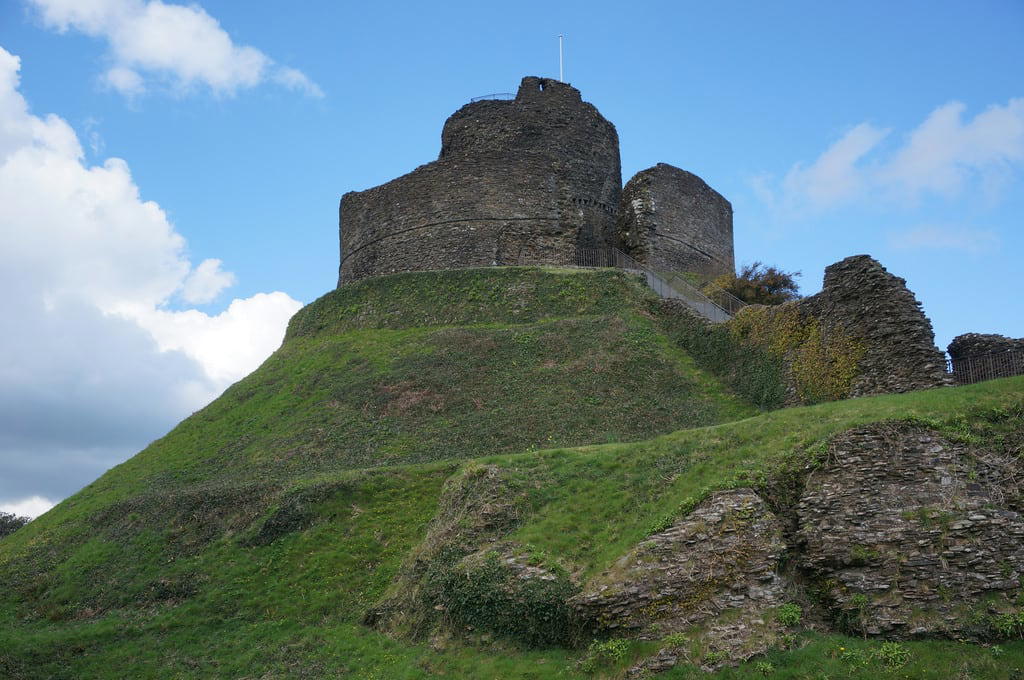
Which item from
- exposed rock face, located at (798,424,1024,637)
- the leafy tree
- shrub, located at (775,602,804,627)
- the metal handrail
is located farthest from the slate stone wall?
the leafy tree

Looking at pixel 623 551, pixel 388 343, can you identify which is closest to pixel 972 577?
pixel 623 551

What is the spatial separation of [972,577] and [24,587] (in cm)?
2190

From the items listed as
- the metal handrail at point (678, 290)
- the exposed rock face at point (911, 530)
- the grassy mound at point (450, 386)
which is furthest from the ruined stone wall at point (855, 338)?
the exposed rock face at point (911, 530)

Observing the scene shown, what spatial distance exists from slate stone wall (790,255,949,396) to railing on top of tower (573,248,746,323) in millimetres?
6951

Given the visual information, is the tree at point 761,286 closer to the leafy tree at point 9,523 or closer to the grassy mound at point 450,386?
the grassy mound at point 450,386

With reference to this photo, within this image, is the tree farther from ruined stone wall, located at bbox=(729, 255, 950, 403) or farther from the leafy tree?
the leafy tree

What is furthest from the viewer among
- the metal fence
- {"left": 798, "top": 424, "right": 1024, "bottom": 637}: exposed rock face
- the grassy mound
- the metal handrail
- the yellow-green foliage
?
the metal handrail

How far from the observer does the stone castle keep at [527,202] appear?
41.7 m

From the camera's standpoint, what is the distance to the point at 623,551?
16.4 metres

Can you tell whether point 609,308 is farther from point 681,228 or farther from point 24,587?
point 24,587

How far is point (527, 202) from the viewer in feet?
138

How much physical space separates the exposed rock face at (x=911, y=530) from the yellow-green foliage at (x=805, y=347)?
31.1ft

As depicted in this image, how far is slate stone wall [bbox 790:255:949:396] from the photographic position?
23.2 m

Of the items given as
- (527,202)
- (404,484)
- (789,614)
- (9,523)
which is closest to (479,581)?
(789,614)
